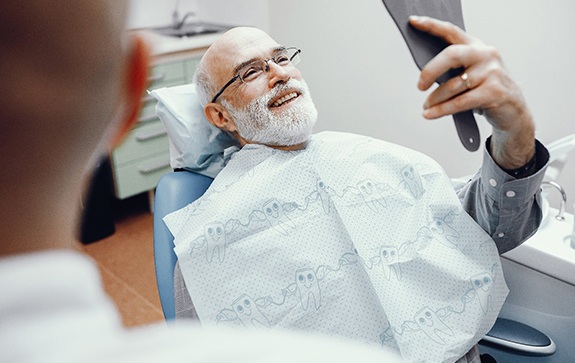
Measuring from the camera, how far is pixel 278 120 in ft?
5.08

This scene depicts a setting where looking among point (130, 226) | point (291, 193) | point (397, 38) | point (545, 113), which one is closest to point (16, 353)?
point (291, 193)

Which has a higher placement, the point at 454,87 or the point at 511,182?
the point at 454,87

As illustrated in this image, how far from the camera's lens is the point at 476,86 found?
2.95 ft

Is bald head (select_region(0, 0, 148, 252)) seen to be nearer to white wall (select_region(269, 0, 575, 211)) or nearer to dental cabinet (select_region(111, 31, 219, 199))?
white wall (select_region(269, 0, 575, 211))

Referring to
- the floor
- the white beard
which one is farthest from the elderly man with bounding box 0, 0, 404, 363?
the floor

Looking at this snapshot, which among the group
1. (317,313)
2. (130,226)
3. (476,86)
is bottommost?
(130,226)

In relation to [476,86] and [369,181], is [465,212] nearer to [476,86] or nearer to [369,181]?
[369,181]

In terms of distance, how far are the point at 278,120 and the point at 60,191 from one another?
4.16ft

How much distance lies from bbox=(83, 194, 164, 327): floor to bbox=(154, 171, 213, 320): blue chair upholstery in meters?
0.89

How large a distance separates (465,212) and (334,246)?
→ 35 centimetres

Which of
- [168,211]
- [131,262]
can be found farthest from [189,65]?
[168,211]

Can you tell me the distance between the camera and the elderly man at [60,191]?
265 millimetres

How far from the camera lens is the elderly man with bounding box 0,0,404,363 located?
10.4 inches

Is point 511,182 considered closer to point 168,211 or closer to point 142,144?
point 168,211
